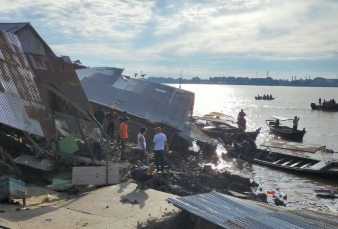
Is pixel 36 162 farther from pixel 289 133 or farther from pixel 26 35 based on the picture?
pixel 289 133

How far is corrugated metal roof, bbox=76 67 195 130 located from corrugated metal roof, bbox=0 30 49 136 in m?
9.83

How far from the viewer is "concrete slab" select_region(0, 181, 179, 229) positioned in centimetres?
723

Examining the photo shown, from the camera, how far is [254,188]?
16.3 meters

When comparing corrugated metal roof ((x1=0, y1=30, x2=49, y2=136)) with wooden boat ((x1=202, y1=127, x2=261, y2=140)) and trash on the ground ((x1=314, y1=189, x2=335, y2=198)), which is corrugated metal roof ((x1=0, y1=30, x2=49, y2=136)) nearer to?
trash on the ground ((x1=314, y1=189, x2=335, y2=198))

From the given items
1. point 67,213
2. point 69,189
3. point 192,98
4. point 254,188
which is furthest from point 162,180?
point 192,98

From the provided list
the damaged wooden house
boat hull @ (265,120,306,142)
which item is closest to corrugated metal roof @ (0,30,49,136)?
the damaged wooden house

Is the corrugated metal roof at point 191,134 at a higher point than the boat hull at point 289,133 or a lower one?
higher

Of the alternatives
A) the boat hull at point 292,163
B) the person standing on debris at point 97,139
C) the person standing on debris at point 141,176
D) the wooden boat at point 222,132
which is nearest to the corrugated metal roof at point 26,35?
the person standing on debris at point 97,139

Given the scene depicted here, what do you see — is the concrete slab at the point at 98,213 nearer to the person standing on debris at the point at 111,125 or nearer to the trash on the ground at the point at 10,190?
the trash on the ground at the point at 10,190

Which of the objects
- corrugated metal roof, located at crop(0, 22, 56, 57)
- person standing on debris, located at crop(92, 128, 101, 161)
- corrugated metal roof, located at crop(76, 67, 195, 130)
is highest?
corrugated metal roof, located at crop(0, 22, 56, 57)

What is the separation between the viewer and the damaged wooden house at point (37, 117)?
10.3 m

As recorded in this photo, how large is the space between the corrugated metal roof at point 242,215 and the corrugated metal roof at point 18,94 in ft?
16.8

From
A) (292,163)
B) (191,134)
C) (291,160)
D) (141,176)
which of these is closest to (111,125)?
(191,134)

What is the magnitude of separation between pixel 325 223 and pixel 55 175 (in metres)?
7.41
